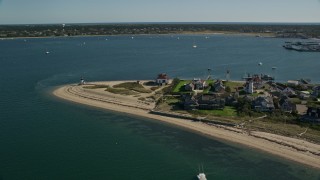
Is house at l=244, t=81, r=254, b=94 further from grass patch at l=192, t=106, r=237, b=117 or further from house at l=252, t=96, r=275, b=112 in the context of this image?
grass patch at l=192, t=106, r=237, b=117

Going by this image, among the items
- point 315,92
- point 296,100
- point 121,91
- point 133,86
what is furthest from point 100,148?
point 315,92

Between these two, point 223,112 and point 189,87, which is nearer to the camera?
point 223,112

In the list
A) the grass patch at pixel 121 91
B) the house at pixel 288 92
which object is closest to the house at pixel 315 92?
the house at pixel 288 92

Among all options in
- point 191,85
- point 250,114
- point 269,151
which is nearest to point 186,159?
point 269,151

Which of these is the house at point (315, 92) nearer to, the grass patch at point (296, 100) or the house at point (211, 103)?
the grass patch at point (296, 100)

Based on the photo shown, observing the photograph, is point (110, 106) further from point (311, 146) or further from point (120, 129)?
point (311, 146)

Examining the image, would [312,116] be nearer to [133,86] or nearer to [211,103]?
[211,103]

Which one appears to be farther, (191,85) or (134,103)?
(191,85)
